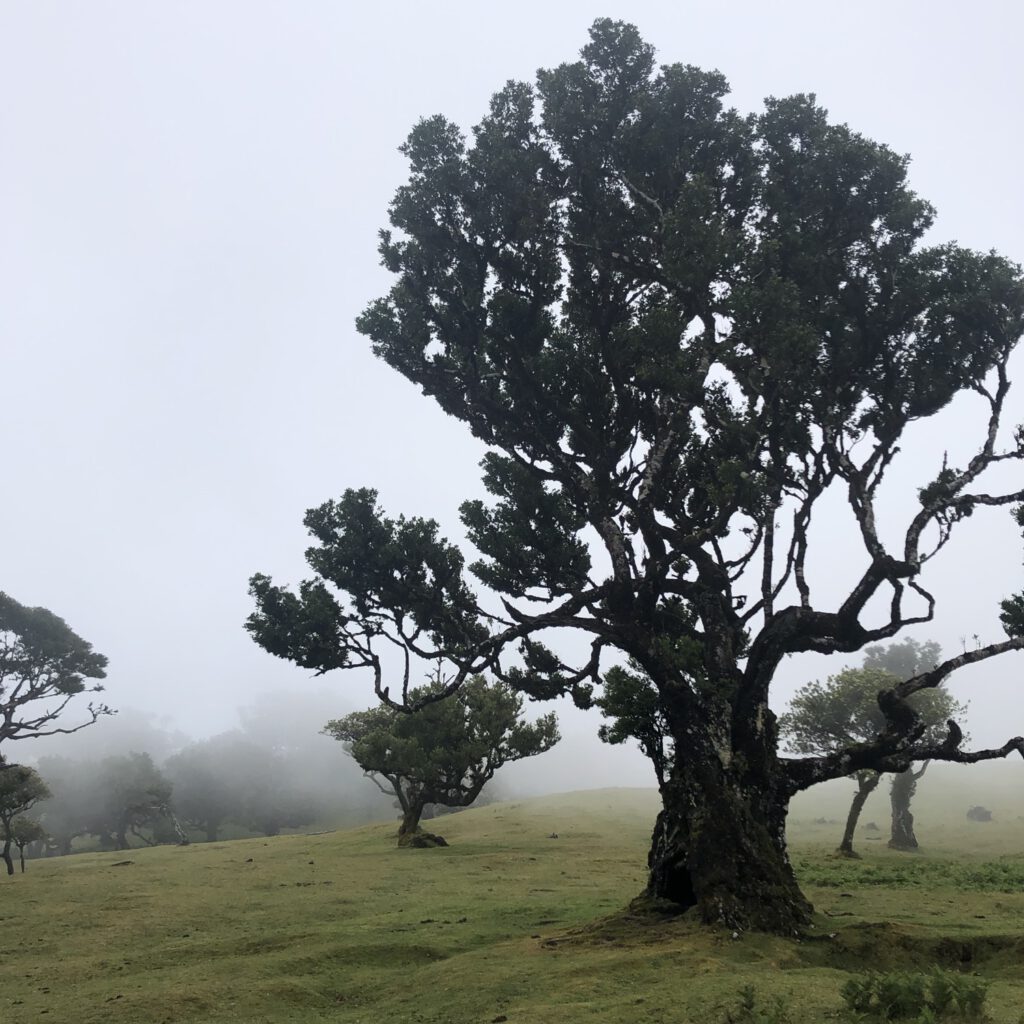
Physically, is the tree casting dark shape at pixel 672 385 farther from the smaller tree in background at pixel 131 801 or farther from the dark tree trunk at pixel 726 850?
the smaller tree in background at pixel 131 801

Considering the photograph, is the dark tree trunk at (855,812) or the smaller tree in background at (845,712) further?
the smaller tree in background at (845,712)

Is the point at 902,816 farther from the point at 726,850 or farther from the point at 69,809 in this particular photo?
the point at 69,809

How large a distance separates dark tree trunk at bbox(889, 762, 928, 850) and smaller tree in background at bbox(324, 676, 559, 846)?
20993 millimetres

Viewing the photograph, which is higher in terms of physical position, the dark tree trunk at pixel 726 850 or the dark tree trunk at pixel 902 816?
the dark tree trunk at pixel 726 850

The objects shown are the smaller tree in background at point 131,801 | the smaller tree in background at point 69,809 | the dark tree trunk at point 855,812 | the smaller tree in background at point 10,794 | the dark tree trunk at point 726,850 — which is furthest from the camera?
the smaller tree in background at point 69,809

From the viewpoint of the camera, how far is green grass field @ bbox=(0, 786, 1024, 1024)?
10.8 metres

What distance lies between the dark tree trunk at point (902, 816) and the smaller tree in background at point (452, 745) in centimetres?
2099

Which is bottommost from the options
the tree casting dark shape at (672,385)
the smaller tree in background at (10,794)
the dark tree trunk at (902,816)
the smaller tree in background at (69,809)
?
the smaller tree in background at (69,809)

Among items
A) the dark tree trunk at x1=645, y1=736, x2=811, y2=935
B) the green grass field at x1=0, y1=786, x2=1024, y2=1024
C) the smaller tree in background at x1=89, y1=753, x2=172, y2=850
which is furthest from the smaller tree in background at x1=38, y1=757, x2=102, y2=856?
the dark tree trunk at x1=645, y1=736, x2=811, y2=935

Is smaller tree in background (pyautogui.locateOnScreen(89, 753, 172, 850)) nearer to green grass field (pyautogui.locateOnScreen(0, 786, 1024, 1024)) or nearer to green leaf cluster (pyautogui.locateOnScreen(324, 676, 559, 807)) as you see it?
green leaf cluster (pyautogui.locateOnScreen(324, 676, 559, 807))

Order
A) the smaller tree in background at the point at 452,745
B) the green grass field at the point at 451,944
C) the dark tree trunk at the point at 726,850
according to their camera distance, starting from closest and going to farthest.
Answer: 1. the green grass field at the point at 451,944
2. the dark tree trunk at the point at 726,850
3. the smaller tree in background at the point at 452,745

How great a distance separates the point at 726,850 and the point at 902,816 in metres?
37.0

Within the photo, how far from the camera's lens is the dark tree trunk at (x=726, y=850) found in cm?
1412

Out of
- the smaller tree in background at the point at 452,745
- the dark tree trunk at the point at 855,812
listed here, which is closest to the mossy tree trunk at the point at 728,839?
the dark tree trunk at the point at 855,812
